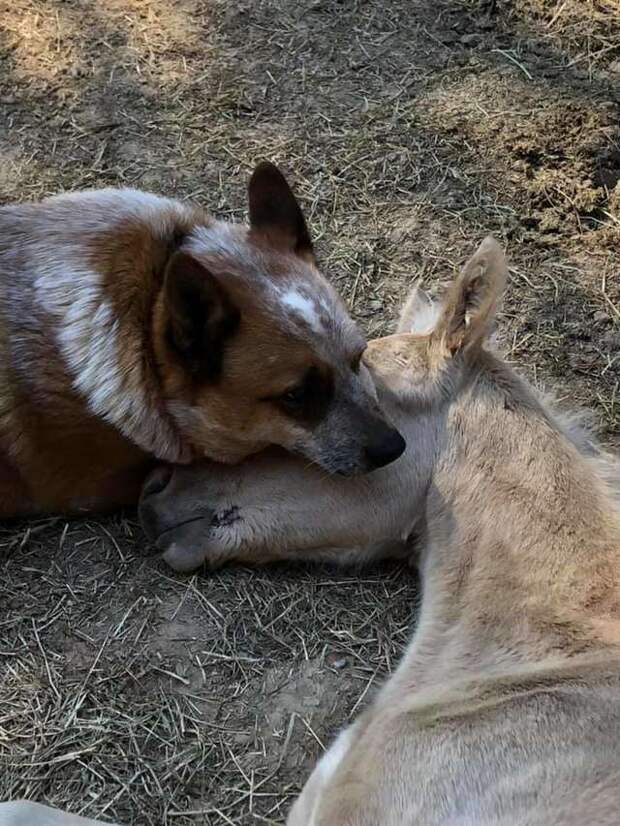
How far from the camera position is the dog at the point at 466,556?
290 centimetres

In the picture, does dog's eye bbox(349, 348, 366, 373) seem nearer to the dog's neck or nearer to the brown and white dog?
the brown and white dog

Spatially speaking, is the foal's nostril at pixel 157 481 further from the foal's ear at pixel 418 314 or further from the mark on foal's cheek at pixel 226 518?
the foal's ear at pixel 418 314

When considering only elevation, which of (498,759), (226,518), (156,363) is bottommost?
(226,518)

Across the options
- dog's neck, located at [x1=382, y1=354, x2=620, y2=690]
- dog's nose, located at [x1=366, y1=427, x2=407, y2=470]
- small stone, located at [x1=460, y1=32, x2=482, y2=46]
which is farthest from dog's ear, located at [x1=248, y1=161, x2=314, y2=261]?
small stone, located at [x1=460, y1=32, x2=482, y2=46]

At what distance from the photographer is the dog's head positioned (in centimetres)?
360

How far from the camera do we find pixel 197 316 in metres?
3.53

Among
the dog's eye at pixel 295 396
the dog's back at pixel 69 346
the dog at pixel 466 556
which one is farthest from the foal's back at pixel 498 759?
the dog's back at pixel 69 346

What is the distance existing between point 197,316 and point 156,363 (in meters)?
0.34

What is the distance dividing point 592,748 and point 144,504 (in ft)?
6.22

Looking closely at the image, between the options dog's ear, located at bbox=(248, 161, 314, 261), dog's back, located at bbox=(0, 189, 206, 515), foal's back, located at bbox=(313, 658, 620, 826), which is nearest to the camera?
foal's back, located at bbox=(313, 658, 620, 826)

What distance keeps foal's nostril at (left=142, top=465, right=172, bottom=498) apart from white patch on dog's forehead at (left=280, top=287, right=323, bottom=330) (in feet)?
2.74

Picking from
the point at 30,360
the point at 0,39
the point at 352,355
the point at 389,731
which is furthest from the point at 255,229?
the point at 0,39

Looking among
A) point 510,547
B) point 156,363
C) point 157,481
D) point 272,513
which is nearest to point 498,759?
point 510,547

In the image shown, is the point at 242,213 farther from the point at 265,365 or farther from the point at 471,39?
the point at 471,39
